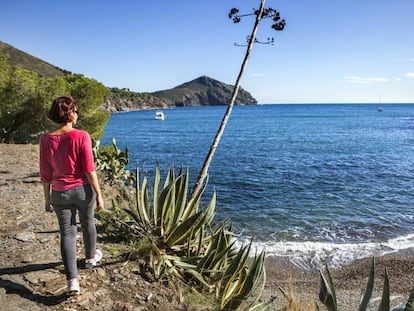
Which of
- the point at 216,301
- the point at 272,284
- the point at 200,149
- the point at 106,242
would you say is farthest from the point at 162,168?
the point at 216,301

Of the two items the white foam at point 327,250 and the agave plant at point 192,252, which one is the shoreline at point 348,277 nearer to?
the white foam at point 327,250

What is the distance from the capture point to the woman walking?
3.55 m

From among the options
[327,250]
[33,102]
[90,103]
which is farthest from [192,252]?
[33,102]

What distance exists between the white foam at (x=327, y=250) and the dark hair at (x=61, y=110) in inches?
252

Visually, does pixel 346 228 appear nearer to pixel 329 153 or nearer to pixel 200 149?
pixel 329 153

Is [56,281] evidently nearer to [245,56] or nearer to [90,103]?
[245,56]

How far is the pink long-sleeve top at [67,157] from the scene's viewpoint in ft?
11.7

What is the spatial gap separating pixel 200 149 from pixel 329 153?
1106 cm

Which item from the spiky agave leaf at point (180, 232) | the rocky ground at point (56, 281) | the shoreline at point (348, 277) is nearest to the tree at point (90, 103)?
the rocky ground at point (56, 281)

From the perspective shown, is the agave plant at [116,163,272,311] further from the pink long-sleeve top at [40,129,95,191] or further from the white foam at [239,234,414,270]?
the white foam at [239,234,414,270]

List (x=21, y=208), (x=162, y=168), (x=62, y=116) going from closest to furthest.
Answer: (x=62, y=116) → (x=21, y=208) → (x=162, y=168)

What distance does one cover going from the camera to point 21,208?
6613 mm

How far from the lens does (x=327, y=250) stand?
383 inches

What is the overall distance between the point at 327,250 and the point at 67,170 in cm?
796
